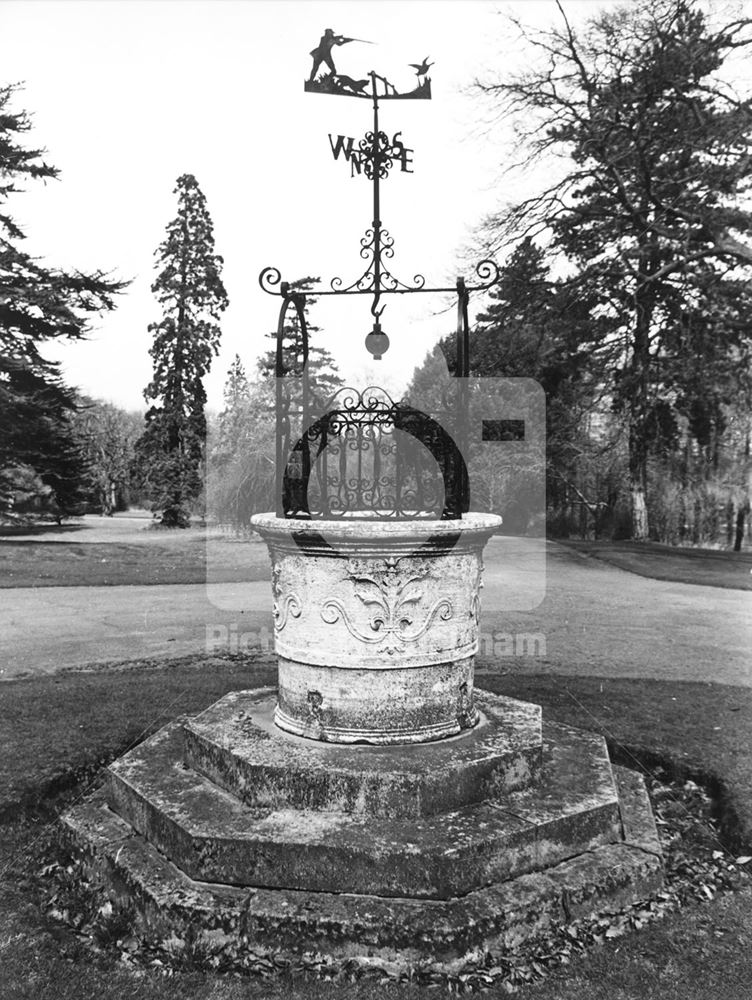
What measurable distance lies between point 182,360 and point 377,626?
23027mm

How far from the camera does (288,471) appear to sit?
4.52 m

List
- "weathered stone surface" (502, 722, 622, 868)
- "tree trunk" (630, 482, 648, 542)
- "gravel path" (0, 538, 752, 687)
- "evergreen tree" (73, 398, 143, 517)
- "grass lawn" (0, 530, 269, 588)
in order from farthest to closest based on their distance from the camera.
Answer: "evergreen tree" (73, 398, 143, 517) < "tree trunk" (630, 482, 648, 542) < "grass lawn" (0, 530, 269, 588) < "gravel path" (0, 538, 752, 687) < "weathered stone surface" (502, 722, 622, 868)

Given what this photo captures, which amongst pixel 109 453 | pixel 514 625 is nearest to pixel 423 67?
pixel 514 625

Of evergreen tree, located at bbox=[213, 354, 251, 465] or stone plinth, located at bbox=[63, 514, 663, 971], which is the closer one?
stone plinth, located at bbox=[63, 514, 663, 971]

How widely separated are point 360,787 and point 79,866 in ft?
4.72

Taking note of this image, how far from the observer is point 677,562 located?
16.3 meters

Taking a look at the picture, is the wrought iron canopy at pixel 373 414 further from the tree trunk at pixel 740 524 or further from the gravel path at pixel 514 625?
the tree trunk at pixel 740 524

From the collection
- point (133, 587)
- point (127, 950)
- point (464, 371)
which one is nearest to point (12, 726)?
point (127, 950)

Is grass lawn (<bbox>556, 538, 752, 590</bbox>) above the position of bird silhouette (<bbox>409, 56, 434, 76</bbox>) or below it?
below

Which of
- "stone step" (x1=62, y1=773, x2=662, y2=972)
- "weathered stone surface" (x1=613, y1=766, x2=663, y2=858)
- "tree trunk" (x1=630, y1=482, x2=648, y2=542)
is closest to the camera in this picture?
"stone step" (x1=62, y1=773, x2=662, y2=972)

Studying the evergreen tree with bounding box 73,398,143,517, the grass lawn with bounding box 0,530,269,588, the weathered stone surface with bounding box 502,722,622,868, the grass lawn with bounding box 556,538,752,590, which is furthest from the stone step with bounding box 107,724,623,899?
the evergreen tree with bounding box 73,398,143,517

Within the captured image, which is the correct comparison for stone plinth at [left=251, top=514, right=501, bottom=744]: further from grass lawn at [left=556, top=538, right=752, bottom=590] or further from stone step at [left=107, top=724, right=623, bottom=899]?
grass lawn at [left=556, top=538, right=752, bottom=590]

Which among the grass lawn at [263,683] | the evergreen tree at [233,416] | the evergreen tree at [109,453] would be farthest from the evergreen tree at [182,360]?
the grass lawn at [263,683]

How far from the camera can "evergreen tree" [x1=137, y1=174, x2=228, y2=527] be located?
2523cm
